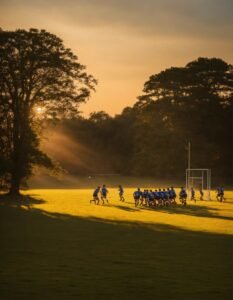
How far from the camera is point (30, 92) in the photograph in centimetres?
4884

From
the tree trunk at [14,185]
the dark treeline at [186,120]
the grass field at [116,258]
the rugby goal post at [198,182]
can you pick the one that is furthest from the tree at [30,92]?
the dark treeline at [186,120]

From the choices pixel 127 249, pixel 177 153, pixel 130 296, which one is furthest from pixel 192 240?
pixel 177 153

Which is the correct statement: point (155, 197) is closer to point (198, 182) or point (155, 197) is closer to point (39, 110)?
point (39, 110)

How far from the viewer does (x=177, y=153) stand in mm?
81750

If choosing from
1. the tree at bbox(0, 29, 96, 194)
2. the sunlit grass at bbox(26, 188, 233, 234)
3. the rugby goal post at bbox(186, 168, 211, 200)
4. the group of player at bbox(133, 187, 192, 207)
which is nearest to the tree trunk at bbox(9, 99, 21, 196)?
the tree at bbox(0, 29, 96, 194)

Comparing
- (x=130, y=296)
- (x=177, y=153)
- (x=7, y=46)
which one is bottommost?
(x=130, y=296)

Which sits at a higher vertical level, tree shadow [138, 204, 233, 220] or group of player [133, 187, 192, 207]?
group of player [133, 187, 192, 207]

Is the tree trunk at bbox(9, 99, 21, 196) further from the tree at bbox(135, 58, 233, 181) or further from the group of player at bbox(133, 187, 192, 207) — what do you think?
the tree at bbox(135, 58, 233, 181)

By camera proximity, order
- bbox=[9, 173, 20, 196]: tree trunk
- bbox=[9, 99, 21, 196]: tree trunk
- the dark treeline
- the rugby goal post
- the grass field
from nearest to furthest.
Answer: the grass field
the rugby goal post
bbox=[9, 99, 21, 196]: tree trunk
bbox=[9, 173, 20, 196]: tree trunk
the dark treeline

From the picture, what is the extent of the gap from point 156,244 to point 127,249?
1512 mm

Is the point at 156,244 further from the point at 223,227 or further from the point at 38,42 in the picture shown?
the point at 38,42

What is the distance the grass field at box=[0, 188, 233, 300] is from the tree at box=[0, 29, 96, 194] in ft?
67.8

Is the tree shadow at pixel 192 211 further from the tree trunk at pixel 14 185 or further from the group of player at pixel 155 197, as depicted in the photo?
the tree trunk at pixel 14 185

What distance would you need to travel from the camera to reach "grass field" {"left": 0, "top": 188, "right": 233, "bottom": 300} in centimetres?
1175
